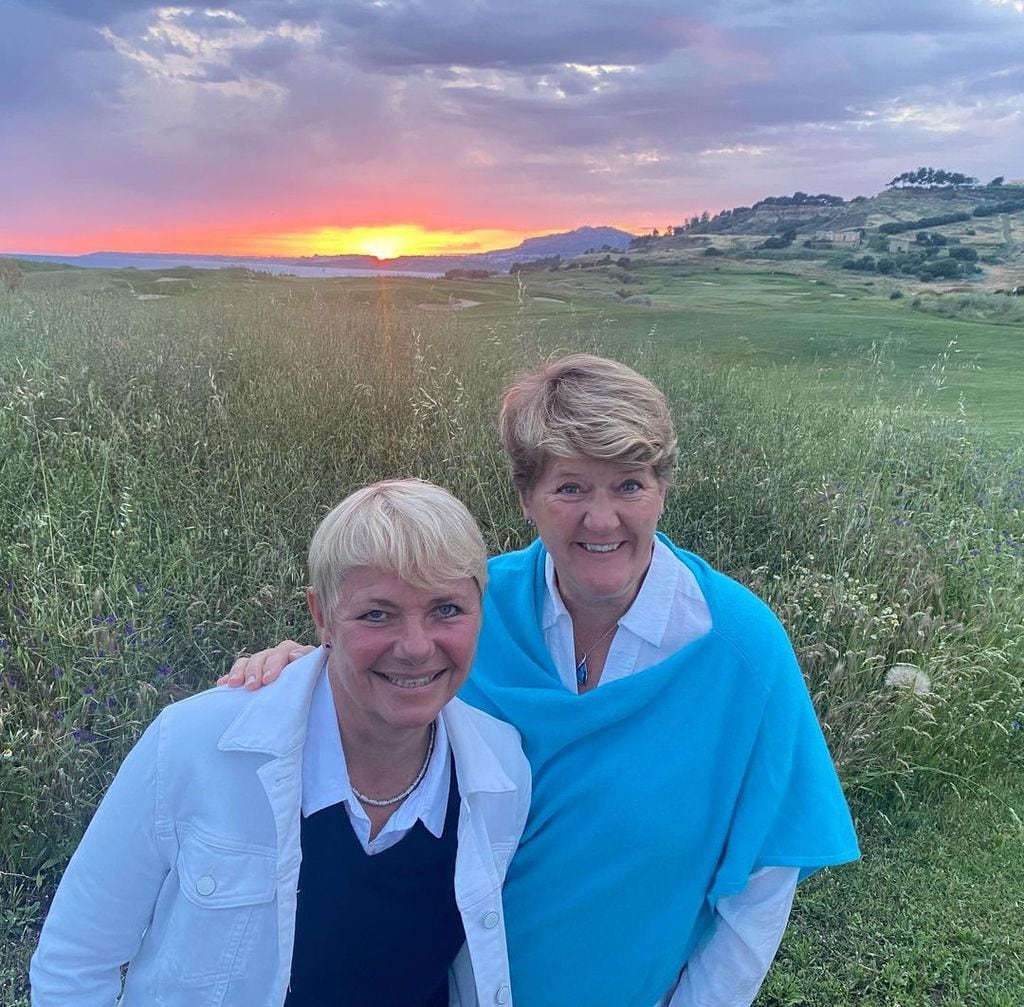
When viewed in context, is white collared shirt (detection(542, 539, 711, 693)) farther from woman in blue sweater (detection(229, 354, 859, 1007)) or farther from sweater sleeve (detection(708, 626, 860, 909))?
sweater sleeve (detection(708, 626, 860, 909))

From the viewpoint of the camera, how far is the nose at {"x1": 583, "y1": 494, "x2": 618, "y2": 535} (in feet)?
5.95

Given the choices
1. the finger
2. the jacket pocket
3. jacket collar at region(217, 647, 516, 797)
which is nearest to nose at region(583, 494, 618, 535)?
jacket collar at region(217, 647, 516, 797)

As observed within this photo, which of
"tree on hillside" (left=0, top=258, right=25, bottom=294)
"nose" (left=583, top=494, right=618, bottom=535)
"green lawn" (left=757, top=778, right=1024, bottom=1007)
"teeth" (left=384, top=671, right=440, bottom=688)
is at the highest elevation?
"tree on hillside" (left=0, top=258, right=25, bottom=294)

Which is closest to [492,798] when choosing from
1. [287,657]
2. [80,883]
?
[287,657]

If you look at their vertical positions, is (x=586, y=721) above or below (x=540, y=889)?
above

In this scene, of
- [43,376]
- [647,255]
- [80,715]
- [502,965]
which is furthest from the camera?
[647,255]

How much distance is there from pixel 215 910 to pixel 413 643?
0.61 m

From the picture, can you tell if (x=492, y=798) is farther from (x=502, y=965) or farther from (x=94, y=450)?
(x=94, y=450)

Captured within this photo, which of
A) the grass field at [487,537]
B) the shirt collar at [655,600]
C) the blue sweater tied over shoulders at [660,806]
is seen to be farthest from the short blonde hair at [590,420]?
the grass field at [487,537]

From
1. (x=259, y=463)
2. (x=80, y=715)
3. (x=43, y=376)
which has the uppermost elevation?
(x=43, y=376)

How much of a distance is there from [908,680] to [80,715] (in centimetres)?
333

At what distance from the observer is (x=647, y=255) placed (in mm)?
15508

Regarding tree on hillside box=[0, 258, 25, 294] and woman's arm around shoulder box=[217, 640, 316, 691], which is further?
tree on hillside box=[0, 258, 25, 294]

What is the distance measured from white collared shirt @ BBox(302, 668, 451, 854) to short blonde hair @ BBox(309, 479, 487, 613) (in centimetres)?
23
